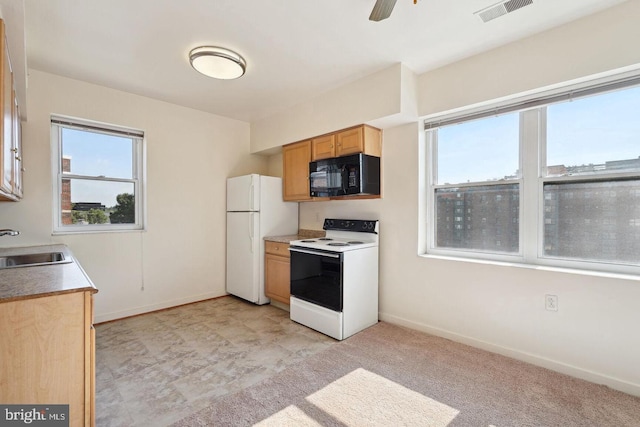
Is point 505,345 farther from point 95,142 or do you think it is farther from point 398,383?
point 95,142

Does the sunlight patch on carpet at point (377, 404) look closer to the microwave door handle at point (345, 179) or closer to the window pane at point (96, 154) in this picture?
the microwave door handle at point (345, 179)

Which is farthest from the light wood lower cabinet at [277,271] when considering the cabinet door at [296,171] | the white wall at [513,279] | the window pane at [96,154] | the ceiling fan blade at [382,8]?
the ceiling fan blade at [382,8]

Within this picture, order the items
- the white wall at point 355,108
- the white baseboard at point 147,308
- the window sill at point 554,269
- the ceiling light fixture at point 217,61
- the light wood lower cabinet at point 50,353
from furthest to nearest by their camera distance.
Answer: the white baseboard at point 147,308, the white wall at point 355,108, the ceiling light fixture at point 217,61, the window sill at point 554,269, the light wood lower cabinet at point 50,353

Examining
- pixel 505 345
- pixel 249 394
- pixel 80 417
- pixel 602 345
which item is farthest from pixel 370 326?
pixel 80 417

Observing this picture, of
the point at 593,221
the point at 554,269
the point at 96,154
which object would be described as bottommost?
the point at 554,269

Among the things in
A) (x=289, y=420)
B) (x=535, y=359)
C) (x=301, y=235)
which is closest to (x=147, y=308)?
(x=301, y=235)

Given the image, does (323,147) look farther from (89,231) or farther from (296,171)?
(89,231)

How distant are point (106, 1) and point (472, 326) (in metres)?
3.76

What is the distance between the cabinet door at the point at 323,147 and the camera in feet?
11.2

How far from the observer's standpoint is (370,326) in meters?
3.16

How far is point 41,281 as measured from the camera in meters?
1.45

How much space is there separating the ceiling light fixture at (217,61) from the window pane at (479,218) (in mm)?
2295

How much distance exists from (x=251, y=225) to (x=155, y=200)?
1.19m

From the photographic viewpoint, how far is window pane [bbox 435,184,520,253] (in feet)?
8.62
